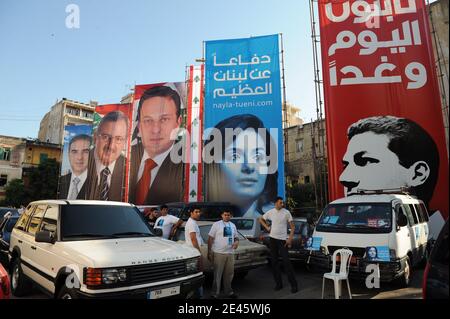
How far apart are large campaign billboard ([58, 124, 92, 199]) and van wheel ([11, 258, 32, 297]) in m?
19.6

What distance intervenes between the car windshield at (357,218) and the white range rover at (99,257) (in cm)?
354

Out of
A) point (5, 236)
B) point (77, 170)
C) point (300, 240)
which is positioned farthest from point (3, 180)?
point (300, 240)

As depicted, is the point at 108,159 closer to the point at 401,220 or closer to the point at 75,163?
the point at 75,163

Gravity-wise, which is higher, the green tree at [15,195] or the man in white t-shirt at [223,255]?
the green tree at [15,195]

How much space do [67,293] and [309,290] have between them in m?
4.62

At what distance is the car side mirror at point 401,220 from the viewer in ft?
21.4

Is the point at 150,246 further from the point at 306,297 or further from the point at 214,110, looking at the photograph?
the point at 214,110

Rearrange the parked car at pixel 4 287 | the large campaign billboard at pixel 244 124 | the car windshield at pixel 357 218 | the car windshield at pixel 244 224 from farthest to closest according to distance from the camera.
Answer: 1. the large campaign billboard at pixel 244 124
2. the car windshield at pixel 244 224
3. the car windshield at pixel 357 218
4. the parked car at pixel 4 287

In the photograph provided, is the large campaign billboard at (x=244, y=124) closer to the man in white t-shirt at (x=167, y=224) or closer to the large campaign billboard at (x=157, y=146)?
the large campaign billboard at (x=157, y=146)

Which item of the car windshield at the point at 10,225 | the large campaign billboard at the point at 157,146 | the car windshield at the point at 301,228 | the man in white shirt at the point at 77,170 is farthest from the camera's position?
the man in white shirt at the point at 77,170

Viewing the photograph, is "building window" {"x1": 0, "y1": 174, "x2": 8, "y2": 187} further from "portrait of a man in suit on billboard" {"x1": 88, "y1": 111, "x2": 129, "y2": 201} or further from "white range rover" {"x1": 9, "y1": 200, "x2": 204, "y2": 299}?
"white range rover" {"x1": 9, "y1": 200, "x2": 204, "y2": 299}

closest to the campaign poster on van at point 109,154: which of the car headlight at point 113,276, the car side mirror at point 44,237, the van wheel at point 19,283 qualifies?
the van wheel at point 19,283

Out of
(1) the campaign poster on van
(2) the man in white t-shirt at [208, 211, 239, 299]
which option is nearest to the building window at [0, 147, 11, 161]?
(1) the campaign poster on van

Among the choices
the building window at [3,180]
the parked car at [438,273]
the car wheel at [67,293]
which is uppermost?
the building window at [3,180]
